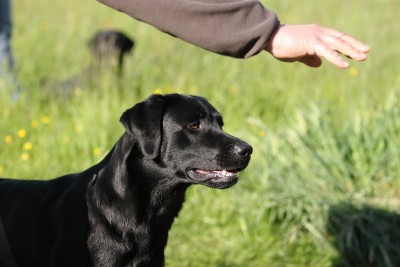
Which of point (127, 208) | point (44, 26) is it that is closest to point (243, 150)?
point (127, 208)

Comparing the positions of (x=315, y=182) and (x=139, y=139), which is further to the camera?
(x=315, y=182)

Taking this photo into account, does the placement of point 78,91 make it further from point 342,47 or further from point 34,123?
point 342,47

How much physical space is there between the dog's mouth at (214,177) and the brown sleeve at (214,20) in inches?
38.9

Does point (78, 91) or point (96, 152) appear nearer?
point (96, 152)

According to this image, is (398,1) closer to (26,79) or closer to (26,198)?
(26,79)

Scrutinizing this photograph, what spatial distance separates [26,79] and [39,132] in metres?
1.35

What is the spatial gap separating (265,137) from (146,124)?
7.38 feet

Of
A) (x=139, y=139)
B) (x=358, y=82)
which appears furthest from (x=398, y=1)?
(x=139, y=139)

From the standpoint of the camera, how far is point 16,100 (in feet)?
20.7

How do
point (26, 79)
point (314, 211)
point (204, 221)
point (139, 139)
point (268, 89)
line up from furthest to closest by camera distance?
point (26, 79), point (268, 89), point (204, 221), point (314, 211), point (139, 139)

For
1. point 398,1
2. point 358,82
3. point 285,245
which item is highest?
point 398,1

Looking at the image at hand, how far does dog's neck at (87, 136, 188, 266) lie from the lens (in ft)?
10.2

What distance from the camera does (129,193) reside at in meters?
3.15

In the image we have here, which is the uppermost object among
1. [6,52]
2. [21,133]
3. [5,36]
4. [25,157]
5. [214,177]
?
[5,36]
